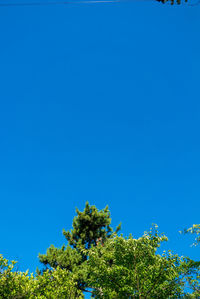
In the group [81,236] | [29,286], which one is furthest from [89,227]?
[29,286]

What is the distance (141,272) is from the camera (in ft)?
50.2

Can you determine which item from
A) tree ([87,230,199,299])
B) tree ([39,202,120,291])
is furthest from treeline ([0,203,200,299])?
tree ([39,202,120,291])

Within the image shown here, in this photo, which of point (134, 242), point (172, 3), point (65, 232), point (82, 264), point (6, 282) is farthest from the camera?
point (65, 232)

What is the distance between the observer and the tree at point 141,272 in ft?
49.6

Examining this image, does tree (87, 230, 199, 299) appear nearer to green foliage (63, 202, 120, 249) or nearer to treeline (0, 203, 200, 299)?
treeline (0, 203, 200, 299)

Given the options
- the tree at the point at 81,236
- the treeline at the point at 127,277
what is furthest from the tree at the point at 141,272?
the tree at the point at 81,236

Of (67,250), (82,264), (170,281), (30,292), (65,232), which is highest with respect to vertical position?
(65,232)

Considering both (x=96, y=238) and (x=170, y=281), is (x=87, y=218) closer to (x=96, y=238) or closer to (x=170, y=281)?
(x=96, y=238)

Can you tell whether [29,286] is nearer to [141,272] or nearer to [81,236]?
[141,272]

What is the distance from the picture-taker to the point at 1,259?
15.5 meters

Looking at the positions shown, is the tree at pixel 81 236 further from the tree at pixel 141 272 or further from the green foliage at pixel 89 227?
the tree at pixel 141 272

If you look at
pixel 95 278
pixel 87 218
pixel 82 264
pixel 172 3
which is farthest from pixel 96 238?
pixel 172 3

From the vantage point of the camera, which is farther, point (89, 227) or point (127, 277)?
point (89, 227)

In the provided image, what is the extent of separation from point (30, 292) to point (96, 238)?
13006 millimetres
